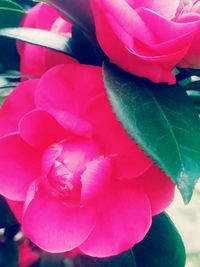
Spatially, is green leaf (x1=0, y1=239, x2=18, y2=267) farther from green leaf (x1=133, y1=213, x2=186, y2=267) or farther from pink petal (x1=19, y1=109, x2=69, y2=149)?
pink petal (x1=19, y1=109, x2=69, y2=149)

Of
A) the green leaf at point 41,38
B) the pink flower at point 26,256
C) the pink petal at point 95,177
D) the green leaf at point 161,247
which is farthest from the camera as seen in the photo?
the pink flower at point 26,256

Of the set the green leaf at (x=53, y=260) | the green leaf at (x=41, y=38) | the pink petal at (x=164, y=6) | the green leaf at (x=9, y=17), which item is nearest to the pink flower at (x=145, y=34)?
the pink petal at (x=164, y=6)

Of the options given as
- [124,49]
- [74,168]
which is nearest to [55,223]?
[74,168]

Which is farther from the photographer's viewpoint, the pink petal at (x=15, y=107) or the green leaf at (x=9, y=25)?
the green leaf at (x=9, y=25)

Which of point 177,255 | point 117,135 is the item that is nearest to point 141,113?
point 117,135

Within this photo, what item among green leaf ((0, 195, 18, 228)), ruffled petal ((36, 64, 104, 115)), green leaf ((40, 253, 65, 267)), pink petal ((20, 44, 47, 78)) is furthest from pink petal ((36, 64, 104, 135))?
green leaf ((40, 253, 65, 267))

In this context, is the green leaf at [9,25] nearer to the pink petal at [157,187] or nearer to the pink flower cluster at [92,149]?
the pink flower cluster at [92,149]

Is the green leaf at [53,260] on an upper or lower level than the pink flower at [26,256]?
upper
